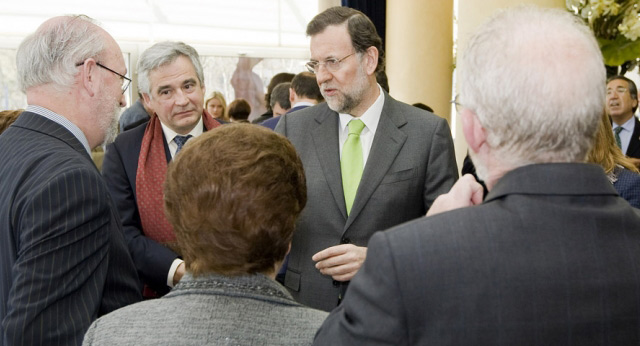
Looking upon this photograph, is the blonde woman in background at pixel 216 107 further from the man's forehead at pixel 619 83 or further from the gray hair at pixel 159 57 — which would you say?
the gray hair at pixel 159 57

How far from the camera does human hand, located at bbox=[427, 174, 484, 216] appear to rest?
1338 mm

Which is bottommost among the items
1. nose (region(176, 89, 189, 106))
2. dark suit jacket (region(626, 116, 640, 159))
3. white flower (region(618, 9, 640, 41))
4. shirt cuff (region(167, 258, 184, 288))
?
dark suit jacket (region(626, 116, 640, 159))

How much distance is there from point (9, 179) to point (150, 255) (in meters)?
0.83

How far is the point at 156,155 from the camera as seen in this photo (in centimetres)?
266

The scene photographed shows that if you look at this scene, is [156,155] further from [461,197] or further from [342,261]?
[461,197]

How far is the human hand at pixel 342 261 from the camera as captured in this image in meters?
2.10

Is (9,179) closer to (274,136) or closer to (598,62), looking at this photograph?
(274,136)

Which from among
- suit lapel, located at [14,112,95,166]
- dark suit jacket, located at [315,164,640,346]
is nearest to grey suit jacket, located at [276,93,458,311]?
suit lapel, located at [14,112,95,166]

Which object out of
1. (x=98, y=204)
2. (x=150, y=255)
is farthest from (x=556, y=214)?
(x=150, y=255)

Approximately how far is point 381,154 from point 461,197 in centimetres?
102

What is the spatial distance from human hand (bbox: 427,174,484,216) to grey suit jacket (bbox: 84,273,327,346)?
348mm

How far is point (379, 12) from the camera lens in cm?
869

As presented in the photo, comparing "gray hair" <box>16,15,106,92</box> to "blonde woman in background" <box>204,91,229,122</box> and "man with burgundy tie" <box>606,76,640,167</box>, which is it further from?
"blonde woman in background" <box>204,91,229,122</box>

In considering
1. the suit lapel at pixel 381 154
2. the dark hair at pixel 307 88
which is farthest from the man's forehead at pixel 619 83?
the suit lapel at pixel 381 154
